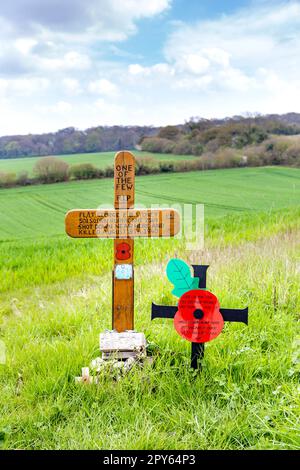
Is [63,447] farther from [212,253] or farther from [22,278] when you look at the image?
[22,278]

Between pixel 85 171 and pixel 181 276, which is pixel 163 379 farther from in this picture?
pixel 85 171

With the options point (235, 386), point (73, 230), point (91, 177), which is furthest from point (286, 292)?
point (91, 177)

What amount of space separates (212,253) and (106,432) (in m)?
3.09

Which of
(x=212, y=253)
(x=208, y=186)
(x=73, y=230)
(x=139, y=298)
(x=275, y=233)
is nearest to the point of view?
(x=73, y=230)

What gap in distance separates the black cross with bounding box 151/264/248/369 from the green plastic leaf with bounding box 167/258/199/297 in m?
0.04

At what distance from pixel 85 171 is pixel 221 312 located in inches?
234

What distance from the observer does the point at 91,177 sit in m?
7.71

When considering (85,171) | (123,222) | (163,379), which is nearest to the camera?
(163,379)

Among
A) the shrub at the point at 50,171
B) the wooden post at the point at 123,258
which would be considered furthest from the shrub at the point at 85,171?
the wooden post at the point at 123,258

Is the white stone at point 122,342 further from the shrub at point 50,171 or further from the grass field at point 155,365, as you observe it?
the shrub at point 50,171

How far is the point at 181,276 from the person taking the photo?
2.53 metres

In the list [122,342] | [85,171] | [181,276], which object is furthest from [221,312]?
[85,171]

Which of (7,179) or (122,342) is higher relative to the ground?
(7,179)

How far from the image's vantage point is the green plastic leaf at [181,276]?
252cm
